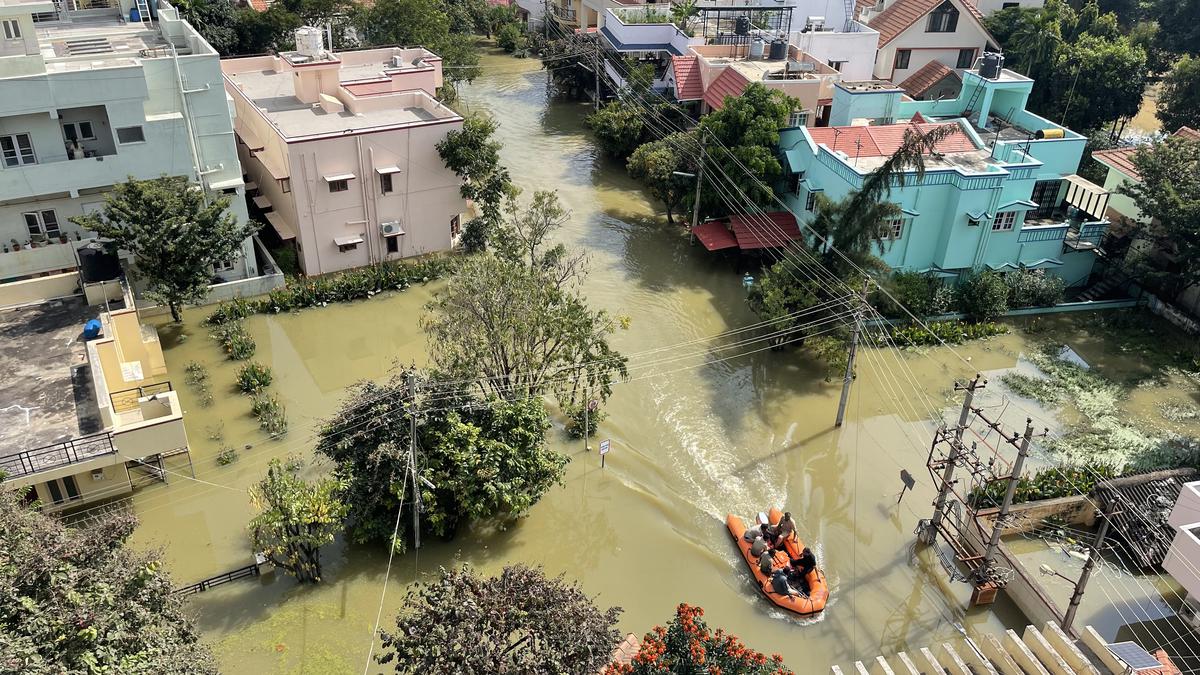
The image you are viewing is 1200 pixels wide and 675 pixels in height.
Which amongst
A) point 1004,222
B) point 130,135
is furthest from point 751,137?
point 130,135

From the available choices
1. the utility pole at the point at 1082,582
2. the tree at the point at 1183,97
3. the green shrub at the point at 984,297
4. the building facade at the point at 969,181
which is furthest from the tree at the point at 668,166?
the tree at the point at 1183,97

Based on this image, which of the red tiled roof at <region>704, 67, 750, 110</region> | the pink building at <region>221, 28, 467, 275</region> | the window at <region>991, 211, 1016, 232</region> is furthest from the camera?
the red tiled roof at <region>704, 67, 750, 110</region>

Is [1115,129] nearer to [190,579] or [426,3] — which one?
[426,3]

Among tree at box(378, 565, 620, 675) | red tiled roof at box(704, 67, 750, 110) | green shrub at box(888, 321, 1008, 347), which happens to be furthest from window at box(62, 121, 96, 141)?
green shrub at box(888, 321, 1008, 347)

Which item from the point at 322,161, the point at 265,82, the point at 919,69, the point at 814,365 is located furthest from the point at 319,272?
the point at 919,69

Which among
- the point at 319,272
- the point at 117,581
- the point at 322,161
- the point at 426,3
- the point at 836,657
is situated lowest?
the point at 836,657

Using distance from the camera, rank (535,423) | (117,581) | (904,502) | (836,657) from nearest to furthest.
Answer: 1. (117,581)
2. (836,657)
3. (535,423)
4. (904,502)

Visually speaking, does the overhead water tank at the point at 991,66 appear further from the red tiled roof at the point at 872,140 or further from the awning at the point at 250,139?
the awning at the point at 250,139

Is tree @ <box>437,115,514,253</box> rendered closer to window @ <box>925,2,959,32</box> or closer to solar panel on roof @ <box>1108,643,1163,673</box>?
solar panel on roof @ <box>1108,643,1163,673</box>
